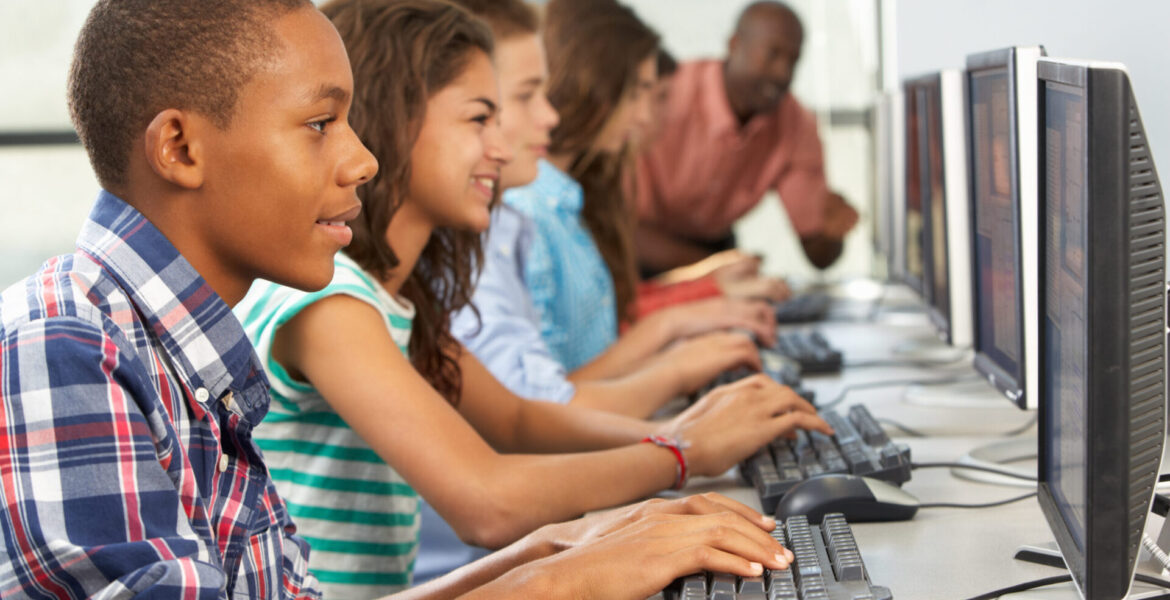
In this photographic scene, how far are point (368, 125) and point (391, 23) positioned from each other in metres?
0.13

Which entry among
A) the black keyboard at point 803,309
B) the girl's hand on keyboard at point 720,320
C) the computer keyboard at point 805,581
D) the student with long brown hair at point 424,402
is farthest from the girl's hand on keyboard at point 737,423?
the black keyboard at point 803,309

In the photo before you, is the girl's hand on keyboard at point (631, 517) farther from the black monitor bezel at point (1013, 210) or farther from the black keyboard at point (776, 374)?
the black keyboard at point (776, 374)

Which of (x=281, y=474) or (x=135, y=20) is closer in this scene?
(x=135, y=20)

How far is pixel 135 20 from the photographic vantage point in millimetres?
835

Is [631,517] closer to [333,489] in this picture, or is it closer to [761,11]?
[333,489]

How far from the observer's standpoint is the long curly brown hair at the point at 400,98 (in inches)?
50.9

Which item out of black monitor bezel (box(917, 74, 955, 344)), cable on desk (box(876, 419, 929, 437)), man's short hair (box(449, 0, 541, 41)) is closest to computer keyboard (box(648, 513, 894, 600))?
cable on desk (box(876, 419, 929, 437))

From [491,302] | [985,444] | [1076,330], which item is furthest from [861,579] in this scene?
[491,302]

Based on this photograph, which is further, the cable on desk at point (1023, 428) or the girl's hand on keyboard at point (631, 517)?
the cable on desk at point (1023, 428)

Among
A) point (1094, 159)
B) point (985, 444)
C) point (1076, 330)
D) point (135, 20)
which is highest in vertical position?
point (135, 20)

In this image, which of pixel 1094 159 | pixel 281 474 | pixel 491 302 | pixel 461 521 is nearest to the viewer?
pixel 1094 159

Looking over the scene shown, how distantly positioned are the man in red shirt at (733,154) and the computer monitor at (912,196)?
3.73 ft

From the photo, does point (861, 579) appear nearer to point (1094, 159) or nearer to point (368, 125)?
point (1094, 159)

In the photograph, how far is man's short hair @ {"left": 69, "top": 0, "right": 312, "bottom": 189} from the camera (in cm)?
83
